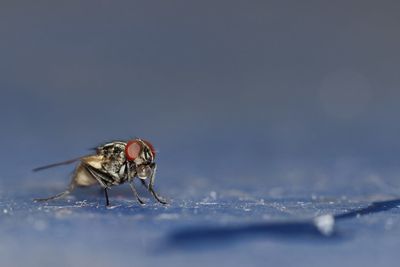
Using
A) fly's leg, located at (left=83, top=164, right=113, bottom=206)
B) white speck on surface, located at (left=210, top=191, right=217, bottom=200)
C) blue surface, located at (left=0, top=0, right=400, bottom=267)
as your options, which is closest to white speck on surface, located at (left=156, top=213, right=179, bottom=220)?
blue surface, located at (left=0, top=0, right=400, bottom=267)

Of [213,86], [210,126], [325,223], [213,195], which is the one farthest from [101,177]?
[213,86]

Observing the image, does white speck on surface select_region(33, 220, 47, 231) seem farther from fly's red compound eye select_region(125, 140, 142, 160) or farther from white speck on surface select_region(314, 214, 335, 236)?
white speck on surface select_region(314, 214, 335, 236)

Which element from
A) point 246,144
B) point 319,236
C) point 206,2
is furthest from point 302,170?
point 206,2

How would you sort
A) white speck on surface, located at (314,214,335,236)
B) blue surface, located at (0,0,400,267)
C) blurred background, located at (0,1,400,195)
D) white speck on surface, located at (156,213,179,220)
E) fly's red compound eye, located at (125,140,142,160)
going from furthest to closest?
1. blurred background, located at (0,1,400,195)
2. fly's red compound eye, located at (125,140,142,160)
3. white speck on surface, located at (156,213,179,220)
4. white speck on surface, located at (314,214,335,236)
5. blue surface, located at (0,0,400,267)

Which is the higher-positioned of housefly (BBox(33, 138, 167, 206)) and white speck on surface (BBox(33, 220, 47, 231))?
housefly (BBox(33, 138, 167, 206))

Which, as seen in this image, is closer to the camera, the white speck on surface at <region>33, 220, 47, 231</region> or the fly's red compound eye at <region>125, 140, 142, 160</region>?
the white speck on surface at <region>33, 220, 47, 231</region>

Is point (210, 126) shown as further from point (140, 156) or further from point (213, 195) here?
point (140, 156)

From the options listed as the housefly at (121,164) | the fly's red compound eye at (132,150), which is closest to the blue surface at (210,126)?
the housefly at (121,164)
